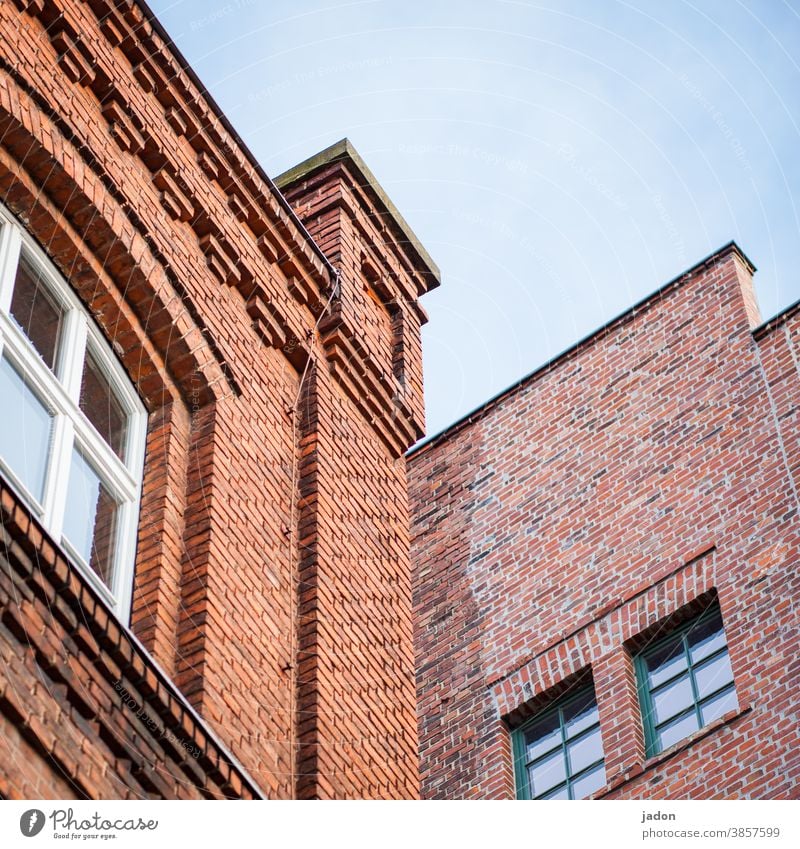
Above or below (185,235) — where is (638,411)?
above

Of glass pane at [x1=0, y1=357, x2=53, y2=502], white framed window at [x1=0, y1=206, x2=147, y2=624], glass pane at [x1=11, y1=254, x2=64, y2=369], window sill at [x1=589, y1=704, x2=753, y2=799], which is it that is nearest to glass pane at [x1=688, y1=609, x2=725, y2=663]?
window sill at [x1=589, y1=704, x2=753, y2=799]

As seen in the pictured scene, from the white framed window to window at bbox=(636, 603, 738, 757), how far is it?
26.1 ft

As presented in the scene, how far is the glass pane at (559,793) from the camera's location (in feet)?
52.5

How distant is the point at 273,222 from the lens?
35.1 feet

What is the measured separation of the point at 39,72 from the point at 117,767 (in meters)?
4.07

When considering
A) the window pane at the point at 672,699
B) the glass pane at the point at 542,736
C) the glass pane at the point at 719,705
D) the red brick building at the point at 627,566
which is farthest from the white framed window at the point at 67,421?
the glass pane at the point at 542,736

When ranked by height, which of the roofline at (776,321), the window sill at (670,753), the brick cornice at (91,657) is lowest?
the brick cornice at (91,657)

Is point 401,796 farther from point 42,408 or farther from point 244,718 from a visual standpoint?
point 42,408

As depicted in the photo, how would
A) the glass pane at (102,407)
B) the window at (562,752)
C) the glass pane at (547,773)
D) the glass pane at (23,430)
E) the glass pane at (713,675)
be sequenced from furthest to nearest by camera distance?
the glass pane at (547,773) → the window at (562,752) → the glass pane at (713,675) → the glass pane at (102,407) → the glass pane at (23,430)

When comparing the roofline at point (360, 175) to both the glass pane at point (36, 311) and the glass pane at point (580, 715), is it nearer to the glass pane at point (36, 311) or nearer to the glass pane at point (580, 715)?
the glass pane at point (36, 311)

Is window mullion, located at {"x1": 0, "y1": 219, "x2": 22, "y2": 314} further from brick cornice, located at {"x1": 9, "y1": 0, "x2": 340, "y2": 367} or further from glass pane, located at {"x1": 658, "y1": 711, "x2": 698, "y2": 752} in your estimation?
glass pane, located at {"x1": 658, "y1": 711, "x2": 698, "y2": 752}

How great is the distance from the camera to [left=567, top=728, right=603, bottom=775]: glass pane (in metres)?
16.0

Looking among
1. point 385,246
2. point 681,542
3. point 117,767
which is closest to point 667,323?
point 681,542
